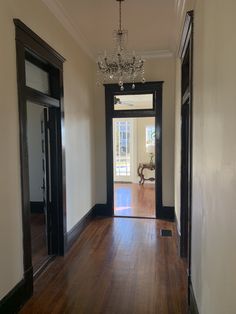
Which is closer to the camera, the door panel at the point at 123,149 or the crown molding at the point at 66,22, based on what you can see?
the crown molding at the point at 66,22

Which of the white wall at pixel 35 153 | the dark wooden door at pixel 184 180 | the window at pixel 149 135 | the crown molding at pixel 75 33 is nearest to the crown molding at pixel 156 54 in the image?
the crown molding at pixel 75 33

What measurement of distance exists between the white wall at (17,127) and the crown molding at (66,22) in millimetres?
71

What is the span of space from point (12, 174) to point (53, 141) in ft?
4.00

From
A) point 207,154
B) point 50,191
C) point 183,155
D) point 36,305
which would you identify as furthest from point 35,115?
point 207,154

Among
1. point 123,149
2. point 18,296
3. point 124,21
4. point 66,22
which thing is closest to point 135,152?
point 123,149

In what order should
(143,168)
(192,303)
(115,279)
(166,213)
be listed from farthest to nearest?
(143,168) < (166,213) < (115,279) < (192,303)

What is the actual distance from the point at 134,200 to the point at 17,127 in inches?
195

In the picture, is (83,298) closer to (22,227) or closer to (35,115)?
(22,227)

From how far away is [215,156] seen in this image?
1464mm

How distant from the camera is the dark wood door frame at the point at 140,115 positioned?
17.3 ft

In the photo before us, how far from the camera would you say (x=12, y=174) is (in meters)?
2.42

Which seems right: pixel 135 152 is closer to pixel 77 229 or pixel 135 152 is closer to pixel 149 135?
pixel 149 135

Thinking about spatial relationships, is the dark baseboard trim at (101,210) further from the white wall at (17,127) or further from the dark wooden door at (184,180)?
the dark wooden door at (184,180)

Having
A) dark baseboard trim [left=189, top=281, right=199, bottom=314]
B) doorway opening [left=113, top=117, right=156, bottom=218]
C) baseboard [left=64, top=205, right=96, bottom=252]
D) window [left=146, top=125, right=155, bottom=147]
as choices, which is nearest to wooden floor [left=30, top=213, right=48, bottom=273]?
baseboard [left=64, top=205, right=96, bottom=252]
